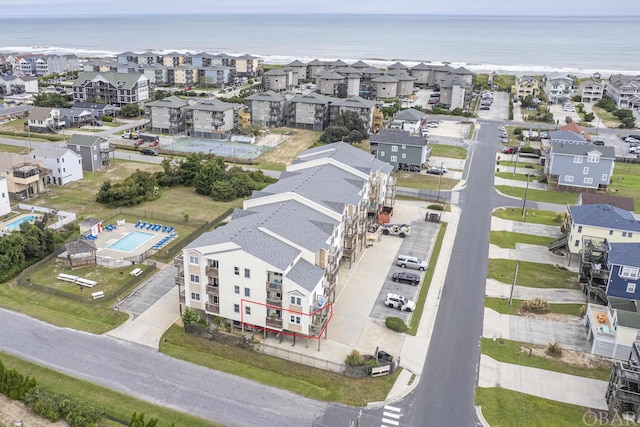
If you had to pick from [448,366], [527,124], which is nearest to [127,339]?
[448,366]

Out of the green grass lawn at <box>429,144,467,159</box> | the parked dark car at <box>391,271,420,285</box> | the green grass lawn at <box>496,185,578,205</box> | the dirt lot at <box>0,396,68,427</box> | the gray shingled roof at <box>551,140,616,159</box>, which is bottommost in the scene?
the dirt lot at <box>0,396,68,427</box>

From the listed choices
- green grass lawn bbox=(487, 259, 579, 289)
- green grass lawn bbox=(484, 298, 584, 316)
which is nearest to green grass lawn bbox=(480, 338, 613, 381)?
green grass lawn bbox=(484, 298, 584, 316)

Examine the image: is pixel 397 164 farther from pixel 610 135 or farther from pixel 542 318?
pixel 610 135

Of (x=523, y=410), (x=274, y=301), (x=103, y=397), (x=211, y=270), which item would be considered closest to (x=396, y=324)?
(x=274, y=301)

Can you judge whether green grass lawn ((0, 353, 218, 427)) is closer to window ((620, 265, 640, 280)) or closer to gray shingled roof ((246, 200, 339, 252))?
gray shingled roof ((246, 200, 339, 252))

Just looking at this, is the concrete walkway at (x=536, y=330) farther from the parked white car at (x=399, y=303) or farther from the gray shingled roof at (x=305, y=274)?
the gray shingled roof at (x=305, y=274)
